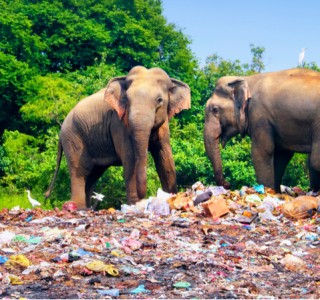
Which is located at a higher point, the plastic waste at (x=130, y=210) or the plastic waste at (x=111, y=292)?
the plastic waste at (x=130, y=210)

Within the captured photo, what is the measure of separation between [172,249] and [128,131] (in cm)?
442

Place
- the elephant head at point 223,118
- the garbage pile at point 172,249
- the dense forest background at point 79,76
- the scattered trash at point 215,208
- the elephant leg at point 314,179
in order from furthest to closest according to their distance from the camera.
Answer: the dense forest background at point 79,76 < the elephant leg at point 314,179 < the elephant head at point 223,118 < the scattered trash at point 215,208 < the garbage pile at point 172,249

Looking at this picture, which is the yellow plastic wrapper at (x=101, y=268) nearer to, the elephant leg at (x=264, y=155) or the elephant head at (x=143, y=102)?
the elephant head at (x=143, y=102)

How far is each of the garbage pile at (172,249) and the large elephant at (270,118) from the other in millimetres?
1143

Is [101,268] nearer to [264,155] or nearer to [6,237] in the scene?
[6,237]

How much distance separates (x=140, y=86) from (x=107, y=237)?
4.02 m

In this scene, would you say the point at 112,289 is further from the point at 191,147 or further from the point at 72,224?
the point at 191,147

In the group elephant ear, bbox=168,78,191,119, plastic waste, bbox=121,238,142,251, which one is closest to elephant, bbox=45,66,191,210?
elephant ear, bbox=168,78,191,119

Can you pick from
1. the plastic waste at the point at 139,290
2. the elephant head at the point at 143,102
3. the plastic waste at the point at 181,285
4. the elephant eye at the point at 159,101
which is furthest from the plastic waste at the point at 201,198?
the plastic waste at the point at 139,290

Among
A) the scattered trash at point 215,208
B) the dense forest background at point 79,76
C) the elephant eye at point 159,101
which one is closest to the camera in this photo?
the scattered trash at point 215,208

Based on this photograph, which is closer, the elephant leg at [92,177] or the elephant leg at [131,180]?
the elephant leg at [131,180]

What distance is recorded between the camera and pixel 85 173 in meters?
14.1

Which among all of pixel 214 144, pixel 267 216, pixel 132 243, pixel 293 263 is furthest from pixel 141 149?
pixel 293 263

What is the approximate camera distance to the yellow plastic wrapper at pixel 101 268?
6.75 m
